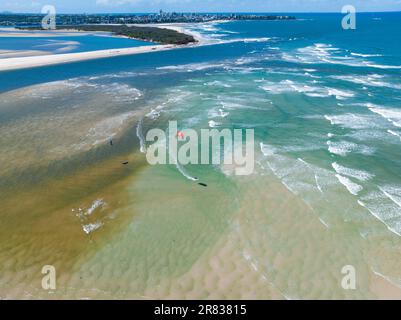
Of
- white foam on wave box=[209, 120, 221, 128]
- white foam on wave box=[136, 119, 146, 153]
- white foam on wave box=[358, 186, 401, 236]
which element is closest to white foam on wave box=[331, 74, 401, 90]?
white foam on wave box=[209, 120, 221, 128]

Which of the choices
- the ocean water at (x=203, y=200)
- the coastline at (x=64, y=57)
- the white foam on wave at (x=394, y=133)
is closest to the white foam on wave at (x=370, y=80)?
the ocean water at (x=203, y=200)

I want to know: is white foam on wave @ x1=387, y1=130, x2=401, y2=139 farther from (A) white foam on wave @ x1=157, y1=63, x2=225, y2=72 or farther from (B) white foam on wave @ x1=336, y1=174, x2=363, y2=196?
(A) white foam on wave @ x1=157, y1=63, x2=225, y2=72

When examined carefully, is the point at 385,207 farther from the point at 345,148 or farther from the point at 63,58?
the point at 63,58

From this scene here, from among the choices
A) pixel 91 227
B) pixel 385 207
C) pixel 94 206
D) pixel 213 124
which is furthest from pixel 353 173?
pixel 91 227

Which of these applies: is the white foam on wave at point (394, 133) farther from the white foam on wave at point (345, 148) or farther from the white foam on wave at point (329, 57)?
the white foam on wave at point (329, 57)

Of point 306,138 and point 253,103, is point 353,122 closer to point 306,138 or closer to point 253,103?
point 306,138
